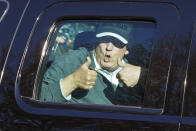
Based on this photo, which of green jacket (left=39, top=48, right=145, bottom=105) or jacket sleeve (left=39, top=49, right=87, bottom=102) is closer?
green jacket (left=39, top=48, right=145, bottom=105)

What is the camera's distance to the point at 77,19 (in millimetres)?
2857

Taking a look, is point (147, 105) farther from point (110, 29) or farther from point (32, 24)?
point (32, 24)

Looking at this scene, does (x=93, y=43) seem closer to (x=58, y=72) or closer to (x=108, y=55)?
(x=108, y=55)

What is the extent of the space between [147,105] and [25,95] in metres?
0.63

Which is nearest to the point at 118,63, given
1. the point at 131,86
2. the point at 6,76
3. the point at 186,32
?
the point at 131,86

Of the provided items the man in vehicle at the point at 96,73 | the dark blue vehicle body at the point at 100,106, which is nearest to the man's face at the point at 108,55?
the man in vehicle at the point at 96,73

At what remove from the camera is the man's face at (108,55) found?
2.79 m

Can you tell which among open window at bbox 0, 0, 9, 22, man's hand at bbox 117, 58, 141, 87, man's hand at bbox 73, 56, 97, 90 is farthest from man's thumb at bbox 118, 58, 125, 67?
open window at bbox 0, 0, 9, 22

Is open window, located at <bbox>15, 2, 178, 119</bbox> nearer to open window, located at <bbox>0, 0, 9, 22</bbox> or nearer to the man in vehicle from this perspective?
the man in vehicle

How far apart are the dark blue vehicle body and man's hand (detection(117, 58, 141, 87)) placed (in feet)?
0.32

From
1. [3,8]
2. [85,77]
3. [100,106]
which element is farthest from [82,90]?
[3,8]

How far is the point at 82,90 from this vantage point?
9.14ft

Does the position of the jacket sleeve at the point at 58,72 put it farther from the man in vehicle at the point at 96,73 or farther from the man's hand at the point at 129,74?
the man's hand at the point at 129,74

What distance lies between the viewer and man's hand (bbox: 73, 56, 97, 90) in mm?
2783
